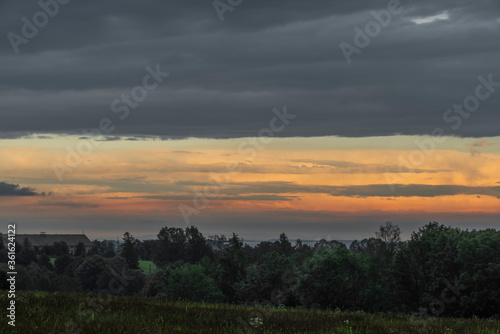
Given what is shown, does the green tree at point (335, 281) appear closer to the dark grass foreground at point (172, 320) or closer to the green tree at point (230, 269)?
the green tree at point (230, 269)

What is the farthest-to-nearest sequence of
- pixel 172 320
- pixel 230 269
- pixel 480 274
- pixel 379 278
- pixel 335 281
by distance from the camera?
pixel 230 269, pixel 379 278, pixel 335 281, pixel 480 274, pixel 172 320

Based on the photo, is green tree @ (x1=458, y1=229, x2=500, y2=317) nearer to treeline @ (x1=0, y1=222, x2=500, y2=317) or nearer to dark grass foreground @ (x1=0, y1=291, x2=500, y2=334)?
treeline @ (x1=0, y1=222, x2=500, y2=317)

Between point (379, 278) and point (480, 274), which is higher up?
point (480, 274)

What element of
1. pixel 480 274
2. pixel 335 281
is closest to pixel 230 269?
pixel 335 281

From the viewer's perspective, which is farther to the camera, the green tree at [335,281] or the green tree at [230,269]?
the green tree at [230,269]

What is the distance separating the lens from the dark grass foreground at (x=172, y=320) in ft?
46.0

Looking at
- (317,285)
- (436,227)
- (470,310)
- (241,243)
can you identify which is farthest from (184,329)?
(241,243)

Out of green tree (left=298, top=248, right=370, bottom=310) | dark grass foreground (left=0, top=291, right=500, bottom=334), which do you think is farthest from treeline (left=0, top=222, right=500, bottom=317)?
dark grass foreground (left=0, top=291, right=500, bottom=334)

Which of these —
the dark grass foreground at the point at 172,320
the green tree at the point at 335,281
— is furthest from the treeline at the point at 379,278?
the dark grass foreground at the point at 172,320

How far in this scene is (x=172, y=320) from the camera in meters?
16.1

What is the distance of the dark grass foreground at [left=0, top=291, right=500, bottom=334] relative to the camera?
14.0m

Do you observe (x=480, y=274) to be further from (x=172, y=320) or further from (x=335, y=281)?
(x=172, y=320)

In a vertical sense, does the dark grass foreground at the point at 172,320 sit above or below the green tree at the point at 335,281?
A: above

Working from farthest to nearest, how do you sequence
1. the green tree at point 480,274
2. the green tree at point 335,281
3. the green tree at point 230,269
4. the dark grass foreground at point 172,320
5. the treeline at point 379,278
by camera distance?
the green tree at point 230,269, the green tree at point 335,281, the treeline at point 379,278, the green tree at point 480,274, the dark grass foreground at point 172,320
